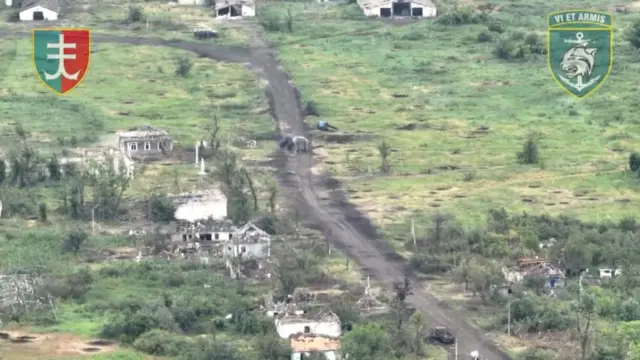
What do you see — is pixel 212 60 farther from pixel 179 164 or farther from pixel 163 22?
pixel 179 164

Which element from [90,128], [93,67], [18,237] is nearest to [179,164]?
[90,128]

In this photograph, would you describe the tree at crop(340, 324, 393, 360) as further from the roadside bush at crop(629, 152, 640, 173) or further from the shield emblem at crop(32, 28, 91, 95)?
the shield emblem at crop(32, 28, 91, 95)

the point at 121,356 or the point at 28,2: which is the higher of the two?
the point at 28,2

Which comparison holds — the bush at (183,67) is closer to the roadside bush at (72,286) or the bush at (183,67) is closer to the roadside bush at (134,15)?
the roadside bush at (134,15)

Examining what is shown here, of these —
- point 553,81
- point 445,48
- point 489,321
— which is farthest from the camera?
point 445,48

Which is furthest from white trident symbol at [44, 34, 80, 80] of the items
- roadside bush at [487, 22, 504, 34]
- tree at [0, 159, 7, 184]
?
roadside bush at [487, 22, 504, 34]

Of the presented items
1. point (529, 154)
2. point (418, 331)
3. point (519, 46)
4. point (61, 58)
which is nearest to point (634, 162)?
point (529, 154)

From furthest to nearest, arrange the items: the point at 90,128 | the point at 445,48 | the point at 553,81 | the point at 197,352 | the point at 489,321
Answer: the point at 445,48 < the point at 553,81 < the point at 90,128 < the point at 489,321 < the point at 197,352
